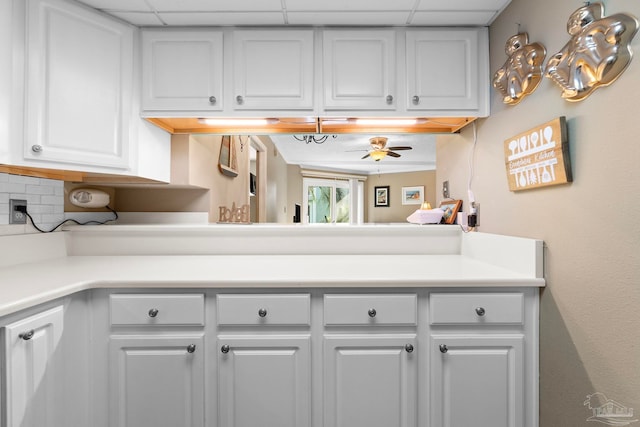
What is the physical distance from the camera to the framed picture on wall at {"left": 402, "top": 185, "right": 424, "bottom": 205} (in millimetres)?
7168

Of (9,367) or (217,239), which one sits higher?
(217,239)

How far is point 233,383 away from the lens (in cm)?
120

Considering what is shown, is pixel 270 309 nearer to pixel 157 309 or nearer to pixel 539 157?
pixel 157 309

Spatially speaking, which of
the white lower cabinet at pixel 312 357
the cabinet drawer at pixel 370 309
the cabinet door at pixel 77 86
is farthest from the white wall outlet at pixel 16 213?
the cabinet drawer at pixel 370 309

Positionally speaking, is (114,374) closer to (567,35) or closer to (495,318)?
(495,318)

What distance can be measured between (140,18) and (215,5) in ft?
1.40

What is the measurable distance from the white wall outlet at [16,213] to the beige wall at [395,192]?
666 centimetres

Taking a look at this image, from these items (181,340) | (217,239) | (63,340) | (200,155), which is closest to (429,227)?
(217,239)

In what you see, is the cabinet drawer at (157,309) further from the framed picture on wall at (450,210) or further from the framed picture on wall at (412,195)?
the framed picture on wall at (412,195)

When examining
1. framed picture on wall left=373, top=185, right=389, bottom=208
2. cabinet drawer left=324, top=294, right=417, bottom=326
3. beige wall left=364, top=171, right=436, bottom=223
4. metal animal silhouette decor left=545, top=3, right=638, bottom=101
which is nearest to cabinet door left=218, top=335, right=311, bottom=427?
cabinet drawer left=324, top=294, right=417, bottom=326

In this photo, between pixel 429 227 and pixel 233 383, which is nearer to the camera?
pixel 233 383

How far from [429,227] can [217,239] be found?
1264 mm

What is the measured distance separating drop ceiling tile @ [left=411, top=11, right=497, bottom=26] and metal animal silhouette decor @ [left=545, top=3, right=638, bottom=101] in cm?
60

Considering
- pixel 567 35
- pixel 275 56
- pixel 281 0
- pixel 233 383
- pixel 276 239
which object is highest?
pixel 281 0
